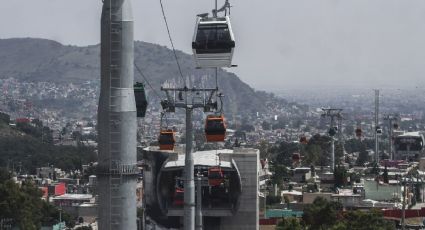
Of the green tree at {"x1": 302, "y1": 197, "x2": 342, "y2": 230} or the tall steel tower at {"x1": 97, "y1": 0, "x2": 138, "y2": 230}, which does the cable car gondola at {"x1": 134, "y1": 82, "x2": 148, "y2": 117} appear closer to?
the tall steel tower at {"x1": 97, "y1": 0, "x2": 138, "y2": 230}

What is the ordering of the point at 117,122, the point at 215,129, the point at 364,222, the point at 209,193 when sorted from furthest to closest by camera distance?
the point at 209,193 < the point at 364,222 < the point at 215,129 < the point at 117,122

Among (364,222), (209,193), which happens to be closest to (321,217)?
(364,222)

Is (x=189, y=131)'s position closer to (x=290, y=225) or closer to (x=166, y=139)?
(x=166, y=139)

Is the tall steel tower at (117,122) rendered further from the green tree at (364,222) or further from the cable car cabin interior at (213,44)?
the green tree at (364,222)

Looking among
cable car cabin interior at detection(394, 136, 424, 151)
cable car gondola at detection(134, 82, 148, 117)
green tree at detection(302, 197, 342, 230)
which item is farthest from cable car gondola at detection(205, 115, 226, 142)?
cable car cabin interior at detection(394, 136, 424, 151)

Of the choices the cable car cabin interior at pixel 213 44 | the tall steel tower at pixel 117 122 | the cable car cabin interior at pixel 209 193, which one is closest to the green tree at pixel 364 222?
the cable car cabin interior at pixel 209 193

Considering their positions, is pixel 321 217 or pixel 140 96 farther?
pixel 321 217

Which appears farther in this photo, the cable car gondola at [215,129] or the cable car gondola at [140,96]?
the cable car gondola at [215,129]

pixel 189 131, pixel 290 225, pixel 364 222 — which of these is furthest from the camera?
pixel 364 222
